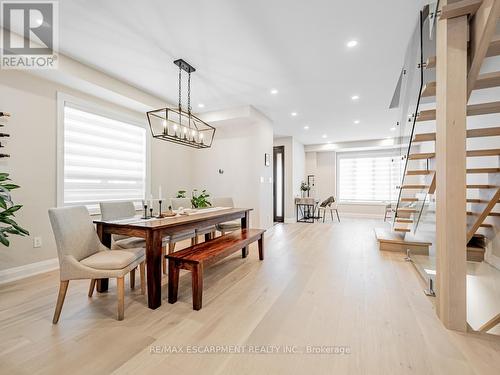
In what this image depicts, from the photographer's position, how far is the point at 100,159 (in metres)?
3.91

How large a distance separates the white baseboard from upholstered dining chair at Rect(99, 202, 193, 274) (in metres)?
1.00

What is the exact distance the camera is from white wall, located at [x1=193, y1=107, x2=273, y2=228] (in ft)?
17.0

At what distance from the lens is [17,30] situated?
2.58 meters

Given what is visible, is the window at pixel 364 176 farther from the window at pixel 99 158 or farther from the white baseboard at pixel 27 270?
the white baseboard at pixel 27 270

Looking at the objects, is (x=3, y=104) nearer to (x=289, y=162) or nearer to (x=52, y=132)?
(x=52, y=132)

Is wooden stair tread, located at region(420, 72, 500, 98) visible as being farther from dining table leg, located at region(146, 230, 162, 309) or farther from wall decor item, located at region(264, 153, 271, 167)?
wall decor item, located at region(264, 153, 271, 167)

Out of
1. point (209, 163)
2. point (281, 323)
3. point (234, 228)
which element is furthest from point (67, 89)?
point (281, 323)

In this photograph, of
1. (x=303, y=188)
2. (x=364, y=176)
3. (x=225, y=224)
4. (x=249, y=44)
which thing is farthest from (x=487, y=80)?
(x=364, y=176)

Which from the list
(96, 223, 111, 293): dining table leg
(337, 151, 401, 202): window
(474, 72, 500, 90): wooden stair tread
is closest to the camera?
(474, 72, 500, 90): wooden stair tread

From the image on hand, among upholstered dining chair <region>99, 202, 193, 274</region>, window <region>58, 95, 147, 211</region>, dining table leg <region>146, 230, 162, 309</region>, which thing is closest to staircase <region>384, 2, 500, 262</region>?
dining table leg <region>146, 230, 162, 309</region>

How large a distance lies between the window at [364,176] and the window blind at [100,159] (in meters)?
7.28

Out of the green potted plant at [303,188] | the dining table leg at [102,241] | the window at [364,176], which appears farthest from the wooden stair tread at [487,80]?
the window at [364,176]

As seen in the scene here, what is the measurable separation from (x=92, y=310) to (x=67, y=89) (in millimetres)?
3172

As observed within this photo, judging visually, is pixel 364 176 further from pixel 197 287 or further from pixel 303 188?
pixel 197 287
